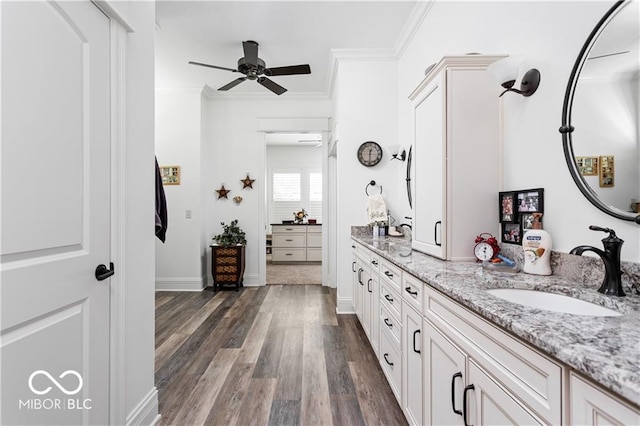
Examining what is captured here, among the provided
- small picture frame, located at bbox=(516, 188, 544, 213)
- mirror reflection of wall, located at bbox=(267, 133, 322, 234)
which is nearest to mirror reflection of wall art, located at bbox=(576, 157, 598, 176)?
small picture frame, located at bbox=(516, 188, 544, 213)

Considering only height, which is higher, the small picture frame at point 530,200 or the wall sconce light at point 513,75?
the wall sconce light at point 513,75

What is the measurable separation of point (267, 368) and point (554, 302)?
1.86 metres

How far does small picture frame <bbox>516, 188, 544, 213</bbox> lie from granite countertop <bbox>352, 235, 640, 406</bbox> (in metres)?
0.34

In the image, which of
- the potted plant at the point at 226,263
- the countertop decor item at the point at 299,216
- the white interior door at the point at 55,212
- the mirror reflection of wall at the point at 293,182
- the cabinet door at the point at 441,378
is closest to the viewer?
the white interior door at the point at 55,212

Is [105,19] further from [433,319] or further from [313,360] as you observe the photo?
[313,360]

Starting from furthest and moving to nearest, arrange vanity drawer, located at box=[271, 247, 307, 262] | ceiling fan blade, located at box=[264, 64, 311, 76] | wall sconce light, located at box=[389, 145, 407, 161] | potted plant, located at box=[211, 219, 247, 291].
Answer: vanity drawer, located at box=[271, 247, 307, 262] < potted plant, located at box=[211, 219, 247, 291] < wall sconce light, located at box=[389, 145, 407, 161] < ceiling fan blade, located at box=[264, 64, 311, 76]

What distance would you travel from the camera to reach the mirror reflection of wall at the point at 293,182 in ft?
26.0

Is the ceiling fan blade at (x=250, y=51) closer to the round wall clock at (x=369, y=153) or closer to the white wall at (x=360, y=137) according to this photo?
the white wall at (x=360, y=137)

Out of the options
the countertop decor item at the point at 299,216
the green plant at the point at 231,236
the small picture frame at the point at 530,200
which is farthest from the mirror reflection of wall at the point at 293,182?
the small picture frame at the point at 530,200

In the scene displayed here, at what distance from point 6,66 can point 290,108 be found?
13.4ft

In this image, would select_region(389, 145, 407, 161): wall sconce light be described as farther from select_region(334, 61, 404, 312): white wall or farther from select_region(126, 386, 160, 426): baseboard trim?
select_region(126, 386, 160, 426): baseboard trim

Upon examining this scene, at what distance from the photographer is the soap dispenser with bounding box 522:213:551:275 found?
4.42 ft

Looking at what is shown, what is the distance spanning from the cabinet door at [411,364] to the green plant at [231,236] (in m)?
3.34

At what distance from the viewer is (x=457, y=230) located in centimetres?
173
